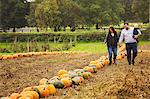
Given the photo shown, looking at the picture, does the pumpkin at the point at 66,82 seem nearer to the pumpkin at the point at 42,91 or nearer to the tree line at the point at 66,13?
the pumpkin at the point at 42,91

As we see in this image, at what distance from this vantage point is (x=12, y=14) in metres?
58.1

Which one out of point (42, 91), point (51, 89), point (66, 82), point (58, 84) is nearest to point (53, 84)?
point (58, 84)

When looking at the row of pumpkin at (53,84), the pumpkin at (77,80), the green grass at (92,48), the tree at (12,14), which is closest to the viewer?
the row of pumpkin at (53,84)

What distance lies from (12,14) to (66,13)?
1363 cm

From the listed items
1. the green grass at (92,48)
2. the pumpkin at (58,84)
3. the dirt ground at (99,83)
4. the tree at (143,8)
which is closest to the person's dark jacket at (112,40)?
the dirt ground at (99,83)

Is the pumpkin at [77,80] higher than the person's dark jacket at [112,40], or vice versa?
the person's dark jacket at [112,40]

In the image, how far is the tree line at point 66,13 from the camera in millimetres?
45469

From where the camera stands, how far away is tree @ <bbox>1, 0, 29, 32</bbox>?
58625 mm

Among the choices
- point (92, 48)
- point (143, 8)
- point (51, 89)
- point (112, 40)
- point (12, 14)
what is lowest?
point (92, 48)

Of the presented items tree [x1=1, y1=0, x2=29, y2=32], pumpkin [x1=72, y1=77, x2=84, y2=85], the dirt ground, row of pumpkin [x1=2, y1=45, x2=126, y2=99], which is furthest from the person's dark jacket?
tree [x1=1, y1=0, x2=29, y2=32]

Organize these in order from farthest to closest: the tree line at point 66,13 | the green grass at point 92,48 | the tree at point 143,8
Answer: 1. the tree at point 143,8
2. the tree line at point 66,13
3. the green grass at point 92,48

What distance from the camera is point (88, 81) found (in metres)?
11.2

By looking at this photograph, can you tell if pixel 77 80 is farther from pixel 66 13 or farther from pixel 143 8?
pixel 143 8

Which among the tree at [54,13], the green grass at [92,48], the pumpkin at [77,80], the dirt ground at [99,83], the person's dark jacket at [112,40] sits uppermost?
the tree at [54,13]
